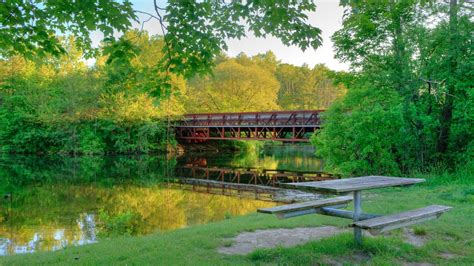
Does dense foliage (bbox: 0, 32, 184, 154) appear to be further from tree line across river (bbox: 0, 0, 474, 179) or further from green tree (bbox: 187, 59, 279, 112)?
green tree (bbox: 187, 59, 279, 112)

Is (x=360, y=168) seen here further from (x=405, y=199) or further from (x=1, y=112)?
(x=1, y=112)

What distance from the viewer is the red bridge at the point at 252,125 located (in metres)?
25.2

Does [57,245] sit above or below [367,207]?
below

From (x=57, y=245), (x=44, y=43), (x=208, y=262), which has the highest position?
(x=44, y=43)

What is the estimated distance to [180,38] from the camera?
4.92m

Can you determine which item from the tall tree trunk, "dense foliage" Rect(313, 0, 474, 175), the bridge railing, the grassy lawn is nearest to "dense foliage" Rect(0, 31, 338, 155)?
the bridge railing

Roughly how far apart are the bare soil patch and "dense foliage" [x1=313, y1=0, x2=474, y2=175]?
6536mm

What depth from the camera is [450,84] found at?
11.6 m

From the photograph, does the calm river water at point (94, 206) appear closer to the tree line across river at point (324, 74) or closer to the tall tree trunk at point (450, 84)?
the tree line across river at point (324, 74)

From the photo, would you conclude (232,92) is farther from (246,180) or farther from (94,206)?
(94,206)

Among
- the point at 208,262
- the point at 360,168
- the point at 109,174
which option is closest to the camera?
the point at 208,262

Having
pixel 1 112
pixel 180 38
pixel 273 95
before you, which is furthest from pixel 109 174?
pixel 273 95

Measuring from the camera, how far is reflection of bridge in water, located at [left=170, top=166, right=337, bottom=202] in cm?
1393

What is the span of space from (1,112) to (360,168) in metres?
31.0
